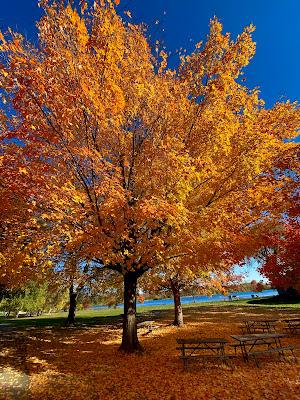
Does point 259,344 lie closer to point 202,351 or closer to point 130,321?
point 202,351

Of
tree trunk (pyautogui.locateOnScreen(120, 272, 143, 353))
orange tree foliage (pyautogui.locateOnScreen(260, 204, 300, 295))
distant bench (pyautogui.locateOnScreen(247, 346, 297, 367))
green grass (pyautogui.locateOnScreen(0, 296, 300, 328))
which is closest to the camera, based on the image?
distant bench (pyautogui.locateOnScreen(247, 346, 297, 367))

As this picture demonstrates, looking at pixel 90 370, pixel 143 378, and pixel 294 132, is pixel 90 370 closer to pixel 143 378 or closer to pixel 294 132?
pixel 143 378

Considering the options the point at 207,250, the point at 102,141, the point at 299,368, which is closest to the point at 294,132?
the point at 207,250

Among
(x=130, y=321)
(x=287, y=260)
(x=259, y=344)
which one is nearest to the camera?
(x=259, y=344)

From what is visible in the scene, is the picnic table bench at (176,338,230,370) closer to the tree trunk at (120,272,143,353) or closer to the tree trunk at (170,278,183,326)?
the tree trunk at (120,272,143,353)

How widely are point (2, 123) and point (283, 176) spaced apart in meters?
8.82

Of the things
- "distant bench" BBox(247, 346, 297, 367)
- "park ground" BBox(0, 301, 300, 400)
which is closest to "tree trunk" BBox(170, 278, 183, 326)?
"park ground" BBox(0, 301, 300, 400)

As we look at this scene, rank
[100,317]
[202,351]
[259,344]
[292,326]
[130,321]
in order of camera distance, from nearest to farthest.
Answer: [259,344] → [202,351] → [130,321] → [292,326] → [100,317]

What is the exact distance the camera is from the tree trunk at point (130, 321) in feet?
34.6

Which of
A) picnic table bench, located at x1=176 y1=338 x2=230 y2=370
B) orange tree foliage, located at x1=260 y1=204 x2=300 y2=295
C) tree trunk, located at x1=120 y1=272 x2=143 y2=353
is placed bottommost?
picnic table bench, located at x1=176 y1=338 x2=230 y2=370

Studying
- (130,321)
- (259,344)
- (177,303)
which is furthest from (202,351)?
(177,303)

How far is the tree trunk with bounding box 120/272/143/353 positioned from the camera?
1055 centimetres

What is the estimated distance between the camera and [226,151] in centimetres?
802

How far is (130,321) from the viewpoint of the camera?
10.8 m
